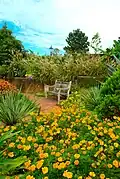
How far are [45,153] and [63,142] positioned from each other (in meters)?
0.53

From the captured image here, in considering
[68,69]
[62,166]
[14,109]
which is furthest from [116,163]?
[68,69]

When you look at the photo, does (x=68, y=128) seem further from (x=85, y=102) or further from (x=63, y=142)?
(x=85, y=102)

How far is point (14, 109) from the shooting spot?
6250mm

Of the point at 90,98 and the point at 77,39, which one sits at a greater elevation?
the point at 77,39

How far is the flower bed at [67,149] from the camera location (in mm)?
2879

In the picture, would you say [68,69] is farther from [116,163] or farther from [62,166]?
[62,166]

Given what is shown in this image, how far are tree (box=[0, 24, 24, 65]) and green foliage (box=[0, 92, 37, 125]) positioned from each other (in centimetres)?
1461

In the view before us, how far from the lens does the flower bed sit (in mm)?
2879

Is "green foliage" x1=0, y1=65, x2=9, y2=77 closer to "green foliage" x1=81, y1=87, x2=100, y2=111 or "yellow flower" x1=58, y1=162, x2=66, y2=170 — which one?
"green foliage" x1=81, y1=87, x2=100, y2=111

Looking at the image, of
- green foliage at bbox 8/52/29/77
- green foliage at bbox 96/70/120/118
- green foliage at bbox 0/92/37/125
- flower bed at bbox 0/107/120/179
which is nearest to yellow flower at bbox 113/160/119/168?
flower bed at bbox 0/107/120/179

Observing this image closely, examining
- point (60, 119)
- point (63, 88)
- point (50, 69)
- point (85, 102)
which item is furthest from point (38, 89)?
point (60, 119)

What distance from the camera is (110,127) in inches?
163

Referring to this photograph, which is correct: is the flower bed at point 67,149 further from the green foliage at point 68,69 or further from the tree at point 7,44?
the tree at point 7,44

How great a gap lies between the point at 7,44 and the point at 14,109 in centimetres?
1722
